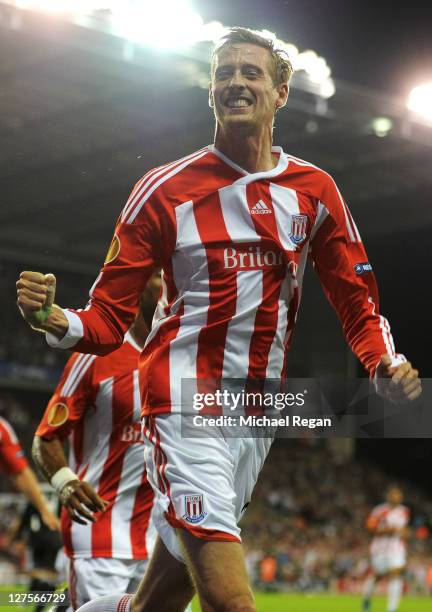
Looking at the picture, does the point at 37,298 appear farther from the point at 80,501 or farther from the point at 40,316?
the point at 80,501

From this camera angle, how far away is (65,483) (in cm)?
354

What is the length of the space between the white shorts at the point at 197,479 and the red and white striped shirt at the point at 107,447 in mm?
1226

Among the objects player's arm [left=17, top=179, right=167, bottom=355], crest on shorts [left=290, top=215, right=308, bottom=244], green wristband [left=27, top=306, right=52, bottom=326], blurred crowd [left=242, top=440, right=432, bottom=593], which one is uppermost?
blurred crowd [left=242, top=440, right=432, bottom=593]

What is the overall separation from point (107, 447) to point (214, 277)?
56.8 inches

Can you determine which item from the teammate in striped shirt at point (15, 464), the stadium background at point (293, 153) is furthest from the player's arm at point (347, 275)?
the teammate in striped shirt at point (15, 464)

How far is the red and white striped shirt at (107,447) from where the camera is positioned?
12.6ft

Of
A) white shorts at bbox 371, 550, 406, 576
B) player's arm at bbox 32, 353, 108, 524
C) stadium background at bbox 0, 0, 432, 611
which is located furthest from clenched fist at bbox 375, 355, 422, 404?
white shorts at bbox 371, 550, 406, 576

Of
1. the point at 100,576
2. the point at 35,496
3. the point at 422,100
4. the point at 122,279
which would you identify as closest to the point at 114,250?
the point at 122,279

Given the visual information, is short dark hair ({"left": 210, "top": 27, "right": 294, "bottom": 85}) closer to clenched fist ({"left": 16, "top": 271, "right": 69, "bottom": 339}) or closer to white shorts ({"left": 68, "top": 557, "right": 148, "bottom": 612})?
clenched fist ({"left": 16, "top": 271, "right": 69, "bottom": 339})

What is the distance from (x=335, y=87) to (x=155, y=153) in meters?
8.77

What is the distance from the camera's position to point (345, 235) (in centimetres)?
290

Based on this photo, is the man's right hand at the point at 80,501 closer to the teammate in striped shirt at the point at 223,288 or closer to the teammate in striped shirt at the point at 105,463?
the teammate in striped shirt at the point at 105,463

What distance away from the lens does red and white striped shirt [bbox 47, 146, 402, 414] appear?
265 centimetres

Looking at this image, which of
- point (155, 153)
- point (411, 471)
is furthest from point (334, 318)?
point (411, 471)
